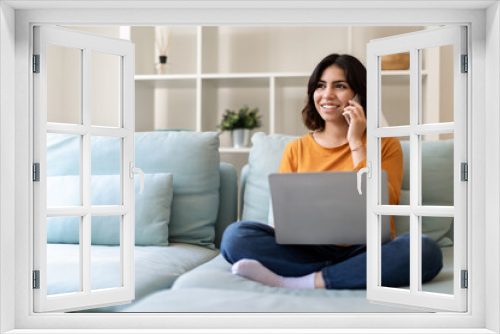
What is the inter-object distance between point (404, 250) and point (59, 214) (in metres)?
1.39

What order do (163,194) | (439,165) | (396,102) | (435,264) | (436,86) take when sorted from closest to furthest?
(435,264) < (439,165) < (163,194) < (436,86) < (396,102)

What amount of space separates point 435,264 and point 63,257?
5.02 feet

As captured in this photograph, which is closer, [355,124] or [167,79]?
[355,124]

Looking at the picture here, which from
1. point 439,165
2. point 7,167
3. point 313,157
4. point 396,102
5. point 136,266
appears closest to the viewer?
point 7,167

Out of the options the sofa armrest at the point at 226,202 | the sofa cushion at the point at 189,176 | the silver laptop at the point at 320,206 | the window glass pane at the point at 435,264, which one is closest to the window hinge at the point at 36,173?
the silver laptop at the point at 320,206

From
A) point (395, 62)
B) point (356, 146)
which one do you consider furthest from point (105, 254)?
point (395, 62)

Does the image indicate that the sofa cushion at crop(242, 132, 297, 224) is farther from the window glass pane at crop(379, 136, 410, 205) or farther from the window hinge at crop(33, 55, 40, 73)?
the window hinge at crop(33, 55, 40, 73)

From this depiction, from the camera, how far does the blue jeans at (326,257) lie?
230 centimetres

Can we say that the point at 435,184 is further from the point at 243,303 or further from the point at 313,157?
the point at 243,303

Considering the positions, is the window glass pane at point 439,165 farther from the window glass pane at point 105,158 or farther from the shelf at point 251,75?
the window glass pane at point 105,158

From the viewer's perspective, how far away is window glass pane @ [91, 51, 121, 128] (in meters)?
4.04

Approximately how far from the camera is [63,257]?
2338 millimetres

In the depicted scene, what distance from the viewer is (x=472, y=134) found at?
175 centimetres

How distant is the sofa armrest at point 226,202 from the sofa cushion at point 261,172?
101 mm
